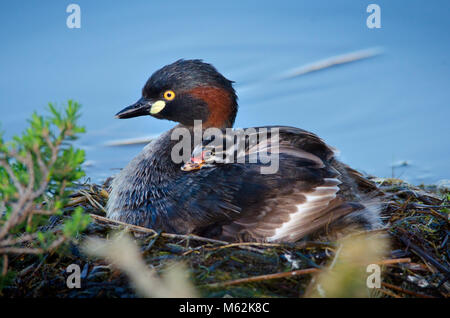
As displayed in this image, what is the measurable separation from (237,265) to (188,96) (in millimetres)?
1849

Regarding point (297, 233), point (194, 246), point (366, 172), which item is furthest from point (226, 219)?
point (366, 172)

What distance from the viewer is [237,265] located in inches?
107

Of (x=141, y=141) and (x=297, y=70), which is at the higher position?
(x=297, y=70)

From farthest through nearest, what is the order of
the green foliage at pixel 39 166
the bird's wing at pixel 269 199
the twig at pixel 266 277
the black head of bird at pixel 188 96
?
the black head of bird at pixel 188 96, the bird's wing at pixel 269 199, the twig at pixel 266 277, the green foliage at pixel 39 166

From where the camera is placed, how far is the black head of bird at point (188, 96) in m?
4.07

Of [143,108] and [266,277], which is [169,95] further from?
[266,277]

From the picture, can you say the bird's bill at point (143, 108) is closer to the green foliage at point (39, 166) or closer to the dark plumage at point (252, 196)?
the dark plumage at point (252, 196)

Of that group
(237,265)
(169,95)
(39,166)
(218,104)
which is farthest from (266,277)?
(169,95)

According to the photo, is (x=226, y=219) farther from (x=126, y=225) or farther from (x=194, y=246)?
(x=126, y=225)

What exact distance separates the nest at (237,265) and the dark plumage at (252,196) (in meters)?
0.17

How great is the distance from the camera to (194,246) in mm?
3072

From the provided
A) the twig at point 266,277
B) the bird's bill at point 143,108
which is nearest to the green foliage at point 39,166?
the twig at point 266,277

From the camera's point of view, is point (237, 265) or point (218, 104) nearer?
point (237, 265)
